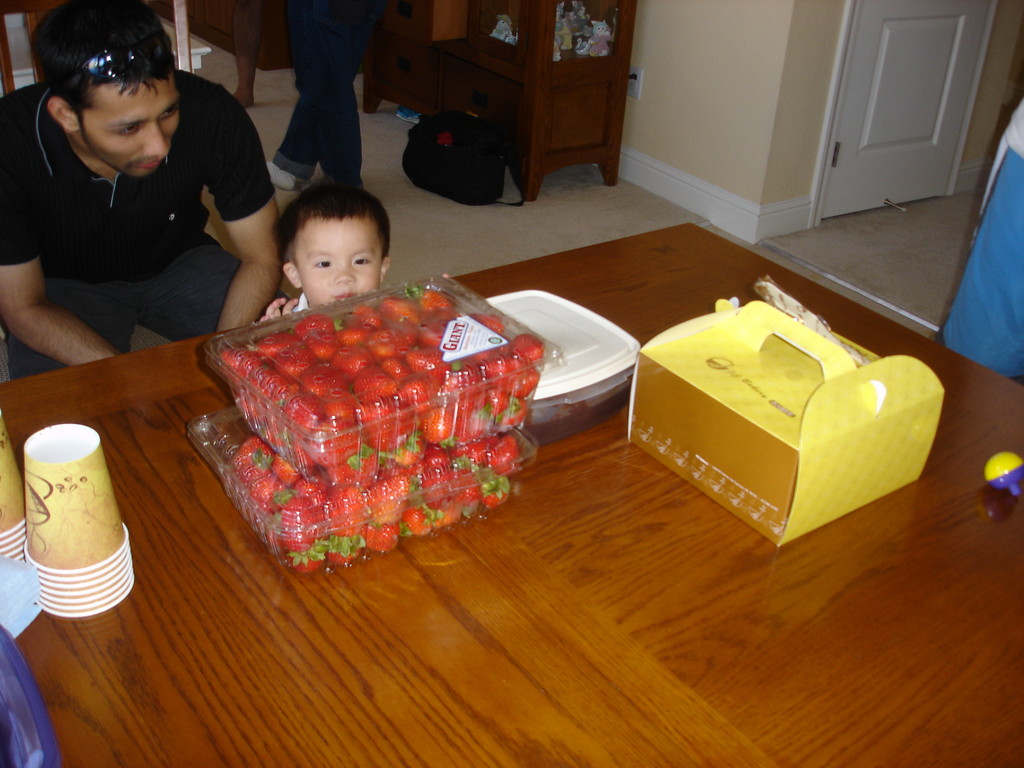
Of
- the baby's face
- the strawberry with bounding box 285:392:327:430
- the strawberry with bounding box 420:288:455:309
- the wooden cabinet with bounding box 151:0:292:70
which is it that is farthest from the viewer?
the wooden cabinet with bounding box 151:0:292:70

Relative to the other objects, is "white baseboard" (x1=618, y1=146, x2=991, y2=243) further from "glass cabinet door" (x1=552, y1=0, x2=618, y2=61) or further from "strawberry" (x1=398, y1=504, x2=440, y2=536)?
"strawberry" (x1=398, y1=504, x2=440, y2=536)

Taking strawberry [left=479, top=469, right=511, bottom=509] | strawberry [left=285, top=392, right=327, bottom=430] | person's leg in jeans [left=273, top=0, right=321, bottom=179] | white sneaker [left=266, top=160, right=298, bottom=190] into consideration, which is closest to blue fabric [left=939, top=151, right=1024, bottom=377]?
strawberry [left=479, top=469, right=511, bottom=509]

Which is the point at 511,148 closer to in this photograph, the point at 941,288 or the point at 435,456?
the point at 941,288

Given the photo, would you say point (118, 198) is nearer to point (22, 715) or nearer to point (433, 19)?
point (22, 715)

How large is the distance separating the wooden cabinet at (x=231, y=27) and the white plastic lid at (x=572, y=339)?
4.17 metres

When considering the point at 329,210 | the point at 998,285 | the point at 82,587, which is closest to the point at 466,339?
the point at 82,587

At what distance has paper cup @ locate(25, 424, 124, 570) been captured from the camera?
2.76ft

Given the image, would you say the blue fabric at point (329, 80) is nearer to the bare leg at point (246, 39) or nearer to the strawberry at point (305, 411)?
the bare leg at point (246, 39)

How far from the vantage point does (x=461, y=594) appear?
95 cm

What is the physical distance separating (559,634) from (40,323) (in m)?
1.23

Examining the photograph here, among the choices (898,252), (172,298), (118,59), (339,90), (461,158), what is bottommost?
(898,252)

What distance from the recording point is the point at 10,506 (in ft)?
3.07

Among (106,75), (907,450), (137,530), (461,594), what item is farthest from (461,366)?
(106,75)

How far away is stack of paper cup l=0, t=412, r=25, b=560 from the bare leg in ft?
12.8
